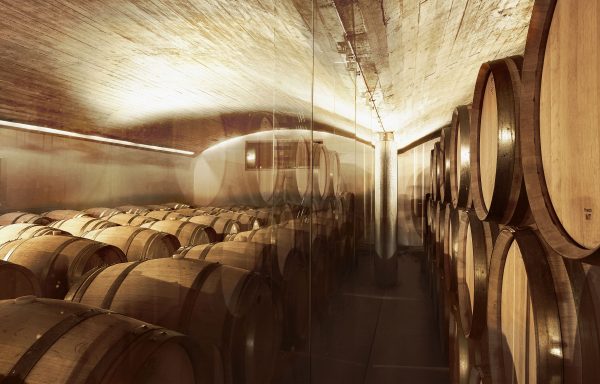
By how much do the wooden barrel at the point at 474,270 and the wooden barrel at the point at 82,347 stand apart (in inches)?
51.4

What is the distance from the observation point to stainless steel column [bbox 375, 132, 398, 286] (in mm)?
7406

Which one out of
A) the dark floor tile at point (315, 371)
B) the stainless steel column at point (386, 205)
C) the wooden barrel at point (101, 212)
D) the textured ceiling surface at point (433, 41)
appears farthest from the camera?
the stainless steel column at point (386, 205)

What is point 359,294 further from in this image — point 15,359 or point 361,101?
point 15,359

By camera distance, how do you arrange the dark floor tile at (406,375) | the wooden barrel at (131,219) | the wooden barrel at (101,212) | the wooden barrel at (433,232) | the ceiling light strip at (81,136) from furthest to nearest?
the wooden barrel at (433,232) → the dark floor tile at (406,375) → the wooden barrel at (131,219) → the wooden barrel at (101,212) → the ceiling light strip at (81,136)

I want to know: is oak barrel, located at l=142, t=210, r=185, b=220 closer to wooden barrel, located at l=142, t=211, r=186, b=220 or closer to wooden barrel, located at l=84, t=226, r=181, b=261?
wooden barrel, located at l=142, t=211, r=186, b=220

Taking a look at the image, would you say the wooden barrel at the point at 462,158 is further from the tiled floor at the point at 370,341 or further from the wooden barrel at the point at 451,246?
the tiled floor at the point at 370,341

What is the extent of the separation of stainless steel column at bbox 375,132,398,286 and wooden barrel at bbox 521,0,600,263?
20.8ft

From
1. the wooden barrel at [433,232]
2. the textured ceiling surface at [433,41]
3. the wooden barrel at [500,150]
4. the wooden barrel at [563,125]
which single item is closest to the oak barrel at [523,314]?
the wooden barrel at [500,150]

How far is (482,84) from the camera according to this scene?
190 centimetres

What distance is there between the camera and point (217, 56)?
64.6 inches

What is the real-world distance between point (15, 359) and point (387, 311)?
18.2ft

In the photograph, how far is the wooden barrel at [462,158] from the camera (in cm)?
241

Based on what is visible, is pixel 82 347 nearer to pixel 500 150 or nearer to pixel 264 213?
pixel 264 213

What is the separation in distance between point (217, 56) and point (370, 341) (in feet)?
13.2
